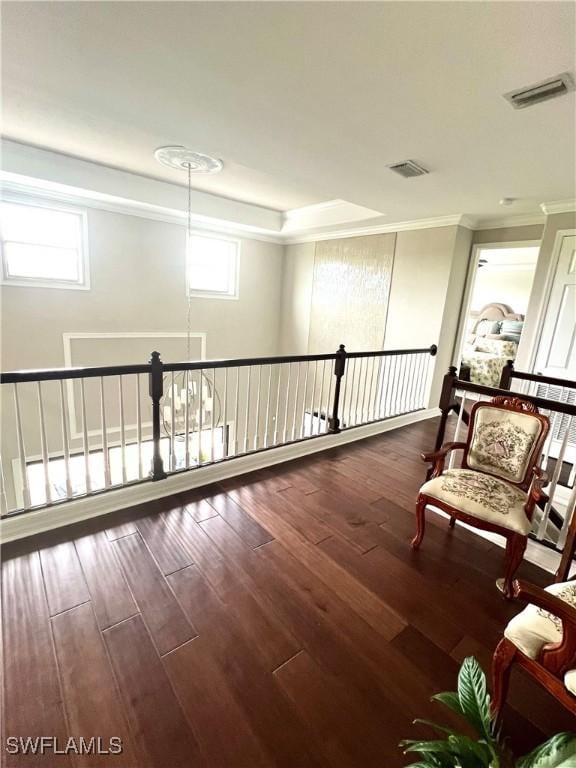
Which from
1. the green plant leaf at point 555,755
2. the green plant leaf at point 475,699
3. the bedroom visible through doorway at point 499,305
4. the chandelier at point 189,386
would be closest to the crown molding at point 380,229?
the chandelier at point 189,386

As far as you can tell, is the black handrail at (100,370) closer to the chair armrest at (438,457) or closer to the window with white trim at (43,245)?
the chair armrest at (438,457)

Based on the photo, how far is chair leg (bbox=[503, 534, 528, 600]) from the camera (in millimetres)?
1811

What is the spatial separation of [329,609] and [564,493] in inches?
88.0

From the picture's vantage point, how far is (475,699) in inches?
36.2

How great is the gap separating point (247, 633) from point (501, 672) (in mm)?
988

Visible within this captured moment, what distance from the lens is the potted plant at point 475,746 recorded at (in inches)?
29.0

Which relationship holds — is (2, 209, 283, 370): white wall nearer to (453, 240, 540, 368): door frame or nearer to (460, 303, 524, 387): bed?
(453, 240, 540, 368): door frame

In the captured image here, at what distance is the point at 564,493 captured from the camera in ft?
9.00

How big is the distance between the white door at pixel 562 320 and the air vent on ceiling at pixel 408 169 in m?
1.87

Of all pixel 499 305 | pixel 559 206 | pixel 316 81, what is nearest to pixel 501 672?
pixel 316 81

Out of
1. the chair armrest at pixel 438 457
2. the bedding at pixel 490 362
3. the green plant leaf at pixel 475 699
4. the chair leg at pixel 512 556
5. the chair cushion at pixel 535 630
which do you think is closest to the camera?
the green plant leaf at pixel 475 699

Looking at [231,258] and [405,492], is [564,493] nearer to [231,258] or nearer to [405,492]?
[405,492]

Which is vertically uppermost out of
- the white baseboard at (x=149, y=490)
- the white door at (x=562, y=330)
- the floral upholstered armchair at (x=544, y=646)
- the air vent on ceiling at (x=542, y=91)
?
the air vent on ceiling at (x=542, y=91)

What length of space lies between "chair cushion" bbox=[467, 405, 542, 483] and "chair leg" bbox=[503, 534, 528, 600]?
1.40 feet
